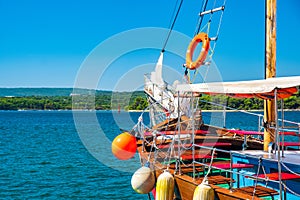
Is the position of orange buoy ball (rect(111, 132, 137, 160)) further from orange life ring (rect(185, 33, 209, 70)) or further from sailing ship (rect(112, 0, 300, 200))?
orange life ring (rect(185, 33, 209, 70))

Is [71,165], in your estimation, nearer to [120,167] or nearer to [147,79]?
[120,167]

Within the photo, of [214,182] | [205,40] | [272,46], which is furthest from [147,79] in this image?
[214,182]

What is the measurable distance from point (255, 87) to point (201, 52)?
6.33m

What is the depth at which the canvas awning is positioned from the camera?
7.07 meters

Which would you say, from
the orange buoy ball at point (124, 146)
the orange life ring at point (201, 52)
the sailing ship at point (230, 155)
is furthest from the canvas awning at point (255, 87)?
the orange life ring at point (201, 52)

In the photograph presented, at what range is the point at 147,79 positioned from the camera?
22500mm

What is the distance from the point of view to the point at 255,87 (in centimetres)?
761

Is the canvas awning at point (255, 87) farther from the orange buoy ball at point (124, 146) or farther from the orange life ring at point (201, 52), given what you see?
the orange life ring at point (201, 52)

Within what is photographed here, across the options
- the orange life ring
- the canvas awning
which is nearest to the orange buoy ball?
the canvas awning

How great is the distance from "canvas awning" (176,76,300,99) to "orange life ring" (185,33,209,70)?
442cm

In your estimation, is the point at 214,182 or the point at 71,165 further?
the point at 71,165

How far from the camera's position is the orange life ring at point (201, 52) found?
539 inches

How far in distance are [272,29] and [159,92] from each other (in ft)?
35.1

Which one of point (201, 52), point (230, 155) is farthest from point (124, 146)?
point (201, 52)
